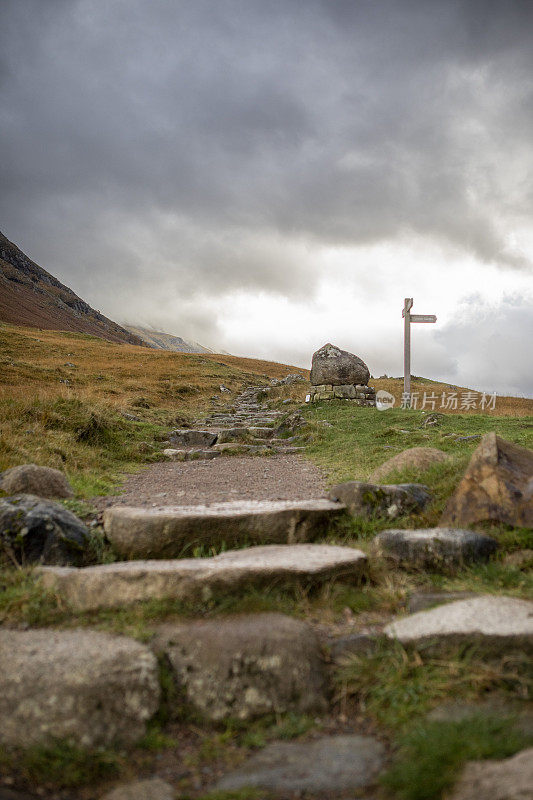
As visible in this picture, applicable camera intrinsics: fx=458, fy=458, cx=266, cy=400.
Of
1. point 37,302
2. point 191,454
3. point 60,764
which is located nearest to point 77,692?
point 60,764

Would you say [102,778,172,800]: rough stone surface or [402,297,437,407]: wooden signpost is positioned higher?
[402,297,437,407]: wooden signpost

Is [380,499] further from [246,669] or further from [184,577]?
[246,669]

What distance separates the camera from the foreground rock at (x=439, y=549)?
13.2ft

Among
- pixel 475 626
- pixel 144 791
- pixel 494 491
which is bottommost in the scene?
pixel 144 791

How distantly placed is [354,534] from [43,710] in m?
3.27

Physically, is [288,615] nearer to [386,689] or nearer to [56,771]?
[386,689]

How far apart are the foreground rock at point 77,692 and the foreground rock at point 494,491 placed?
129 inches

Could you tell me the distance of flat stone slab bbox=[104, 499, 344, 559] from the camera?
14.7 ft

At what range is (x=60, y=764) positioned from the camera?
2.30m

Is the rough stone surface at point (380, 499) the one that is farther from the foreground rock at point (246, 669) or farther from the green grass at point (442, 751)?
the green grass at point (442, 751)

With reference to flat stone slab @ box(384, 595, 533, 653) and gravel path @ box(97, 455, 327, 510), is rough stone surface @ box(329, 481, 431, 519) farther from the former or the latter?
flat stone slab @ box(384, 595, 533, 653)

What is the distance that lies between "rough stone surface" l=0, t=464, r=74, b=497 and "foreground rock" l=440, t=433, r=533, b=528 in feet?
16.3

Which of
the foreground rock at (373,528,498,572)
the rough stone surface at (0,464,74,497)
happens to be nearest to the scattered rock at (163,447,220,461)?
the rough stone surface at (0,464,74,497)

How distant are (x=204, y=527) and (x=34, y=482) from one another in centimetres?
290
